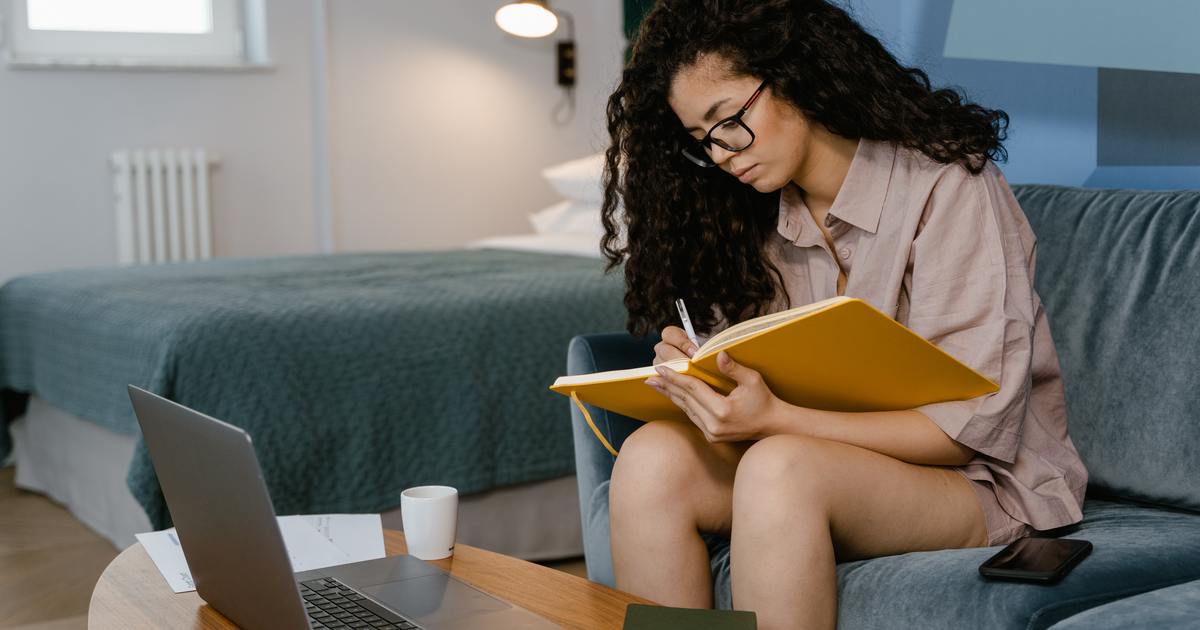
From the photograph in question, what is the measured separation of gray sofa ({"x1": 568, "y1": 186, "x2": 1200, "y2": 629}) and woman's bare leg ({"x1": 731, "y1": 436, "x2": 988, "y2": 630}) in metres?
0.04

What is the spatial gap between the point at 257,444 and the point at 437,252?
1494 mm

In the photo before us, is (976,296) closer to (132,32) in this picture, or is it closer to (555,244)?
(555,244)

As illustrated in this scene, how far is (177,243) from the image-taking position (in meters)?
3.75

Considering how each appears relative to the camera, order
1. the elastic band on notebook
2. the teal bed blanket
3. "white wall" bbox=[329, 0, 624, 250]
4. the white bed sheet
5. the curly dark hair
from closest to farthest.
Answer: the curly dark hair < the elastic band on notebook < the teal bed blanket < the white bed sheet < "white wall" bbox=[329, 0, 624, 250]

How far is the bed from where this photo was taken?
1.98 meters

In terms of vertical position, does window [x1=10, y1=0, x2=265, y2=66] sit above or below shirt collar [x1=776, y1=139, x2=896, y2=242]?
above

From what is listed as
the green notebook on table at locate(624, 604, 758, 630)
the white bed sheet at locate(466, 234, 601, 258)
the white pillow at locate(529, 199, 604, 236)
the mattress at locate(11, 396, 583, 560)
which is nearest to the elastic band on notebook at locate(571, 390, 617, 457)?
the green notebook on table at locate(624, 604, 758, 630)

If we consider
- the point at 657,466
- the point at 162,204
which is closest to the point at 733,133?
the point at 657,466

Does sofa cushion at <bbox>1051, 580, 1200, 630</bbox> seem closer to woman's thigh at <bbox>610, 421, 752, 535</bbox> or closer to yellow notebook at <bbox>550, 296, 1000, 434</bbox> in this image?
yellow notebook at <bbox>550, 296, 1000, 434</bbox>

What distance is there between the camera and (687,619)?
89cm

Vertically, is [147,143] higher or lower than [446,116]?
lower

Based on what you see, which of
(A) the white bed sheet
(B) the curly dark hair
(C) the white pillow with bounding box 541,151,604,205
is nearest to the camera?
(B) the curly dark hair

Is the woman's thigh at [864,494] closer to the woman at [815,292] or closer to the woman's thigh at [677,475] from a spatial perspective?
the woman at [815,292]

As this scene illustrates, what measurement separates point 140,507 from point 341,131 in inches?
83.4
